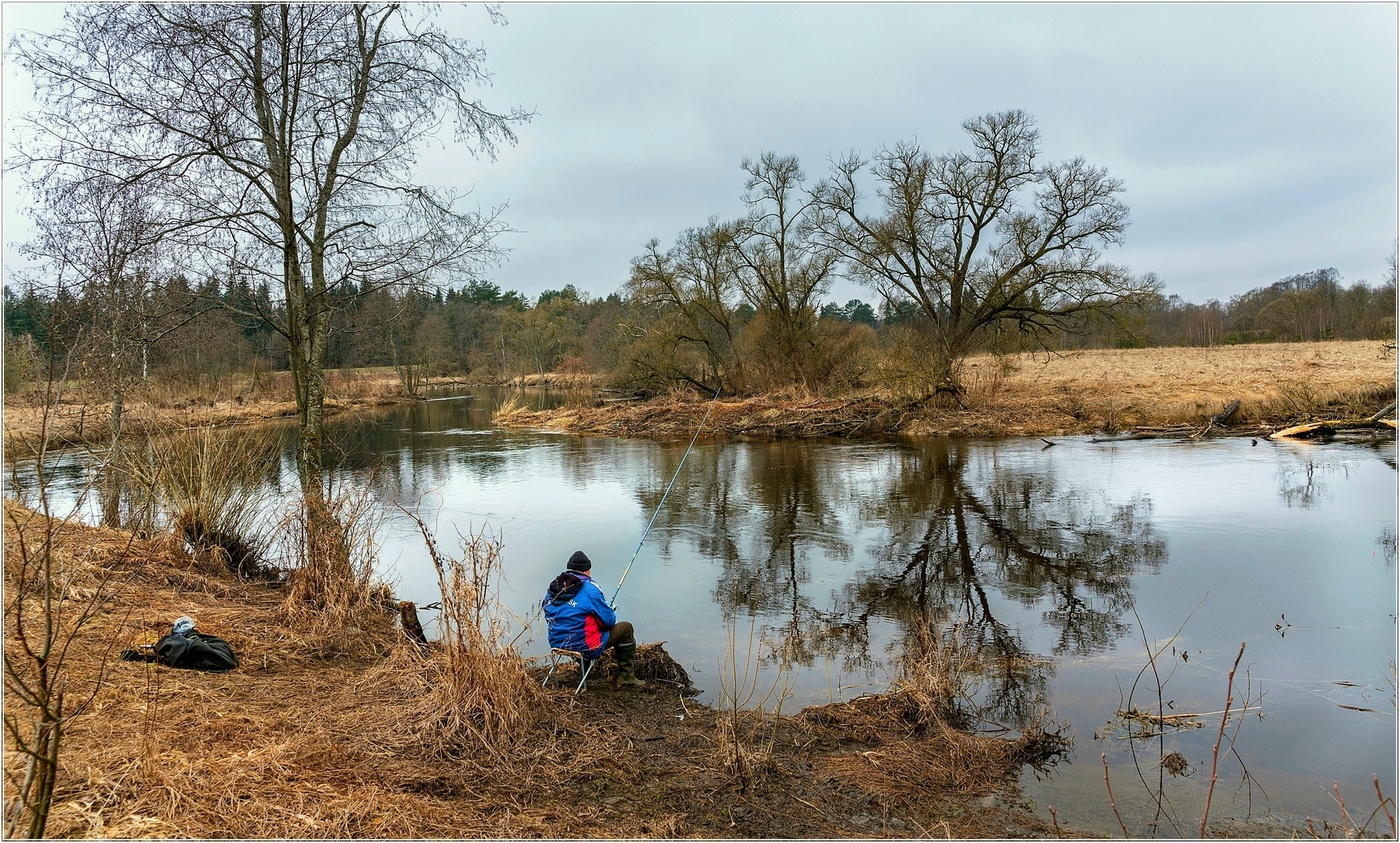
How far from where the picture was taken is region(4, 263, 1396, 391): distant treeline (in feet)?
25.4

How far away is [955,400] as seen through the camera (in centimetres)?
2606

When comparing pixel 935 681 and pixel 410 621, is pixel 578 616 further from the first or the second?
pixel 935 681

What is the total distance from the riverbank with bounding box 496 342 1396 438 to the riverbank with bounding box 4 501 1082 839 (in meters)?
19.8

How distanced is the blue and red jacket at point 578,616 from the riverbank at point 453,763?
0.38 m

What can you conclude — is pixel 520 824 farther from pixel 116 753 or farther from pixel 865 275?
pixel 865 275

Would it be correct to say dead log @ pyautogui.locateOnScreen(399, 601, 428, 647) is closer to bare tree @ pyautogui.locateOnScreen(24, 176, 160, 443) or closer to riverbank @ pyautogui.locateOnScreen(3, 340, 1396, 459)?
bare tree @ pyautogui.locateOnScreen(24, 176, 160, 443)

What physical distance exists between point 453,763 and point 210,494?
20.6ft

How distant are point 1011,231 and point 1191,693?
23342 millimetres

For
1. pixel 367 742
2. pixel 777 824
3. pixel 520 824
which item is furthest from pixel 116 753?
pixel 777 824

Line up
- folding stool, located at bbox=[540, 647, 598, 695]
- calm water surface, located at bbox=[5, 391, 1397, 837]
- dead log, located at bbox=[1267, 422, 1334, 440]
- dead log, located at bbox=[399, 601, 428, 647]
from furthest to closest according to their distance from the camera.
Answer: dead log, located at bbox=[1267, 422, 1334, 440], dead log, located at bbox=[399, 601, 428, 647], folding stool, located at bbox=[540, 647, 598, 695], calm water surface, located at bbox=[5, 391, 1397, 837]

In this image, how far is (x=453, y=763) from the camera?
4.35 m

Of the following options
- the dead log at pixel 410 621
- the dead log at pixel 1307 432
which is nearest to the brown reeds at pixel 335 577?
the dead log at pixel 410 621

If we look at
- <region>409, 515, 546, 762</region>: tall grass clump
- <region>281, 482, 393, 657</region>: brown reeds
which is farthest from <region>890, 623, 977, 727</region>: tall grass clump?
<region>281, 482, 393, 657</region>: brown reeds

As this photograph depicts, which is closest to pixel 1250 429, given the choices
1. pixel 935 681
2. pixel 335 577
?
pixel 935 681
